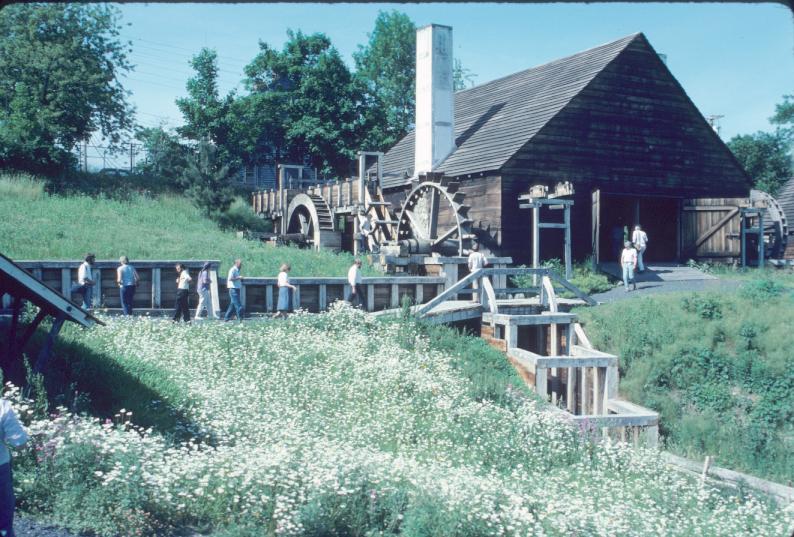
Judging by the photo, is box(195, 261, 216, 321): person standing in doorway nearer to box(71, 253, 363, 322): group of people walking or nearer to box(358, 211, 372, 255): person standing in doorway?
box(71, 253, 363, 322): group of people walking

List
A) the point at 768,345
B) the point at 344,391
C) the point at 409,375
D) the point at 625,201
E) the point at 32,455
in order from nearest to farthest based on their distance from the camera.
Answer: the point at 32,455
the point at 344,391
the point at 409,375
the point at 768,345
the point at 625,201

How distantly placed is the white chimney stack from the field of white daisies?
1156 cm

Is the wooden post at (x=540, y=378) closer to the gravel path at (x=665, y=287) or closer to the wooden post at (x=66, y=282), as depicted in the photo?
the gravel path at (x=665, y=287)

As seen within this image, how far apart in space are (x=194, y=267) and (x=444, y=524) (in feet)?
37.9

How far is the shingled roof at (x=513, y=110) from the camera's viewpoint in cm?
2141

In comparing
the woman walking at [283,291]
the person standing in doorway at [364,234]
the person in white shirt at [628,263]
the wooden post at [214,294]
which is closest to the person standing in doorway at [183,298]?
the wooden post at [214,294]

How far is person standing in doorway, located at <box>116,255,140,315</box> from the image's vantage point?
14.9 meters

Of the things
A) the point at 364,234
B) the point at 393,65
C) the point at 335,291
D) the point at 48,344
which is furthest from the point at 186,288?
the point at 393,65

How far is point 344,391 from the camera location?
36.1 feet

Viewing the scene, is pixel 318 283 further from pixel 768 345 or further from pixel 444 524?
pixel 444 524

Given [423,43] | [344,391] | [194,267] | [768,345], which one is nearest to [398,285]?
[194,267]

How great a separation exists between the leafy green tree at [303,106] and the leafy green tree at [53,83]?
6.77 m

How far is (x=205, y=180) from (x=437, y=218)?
37.4 feet

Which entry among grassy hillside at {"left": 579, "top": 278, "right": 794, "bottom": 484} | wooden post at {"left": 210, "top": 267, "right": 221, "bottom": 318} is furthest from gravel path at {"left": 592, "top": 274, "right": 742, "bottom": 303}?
wooden post at {"left": 210, "top": 267, "right": 221, "bottom": 318}
